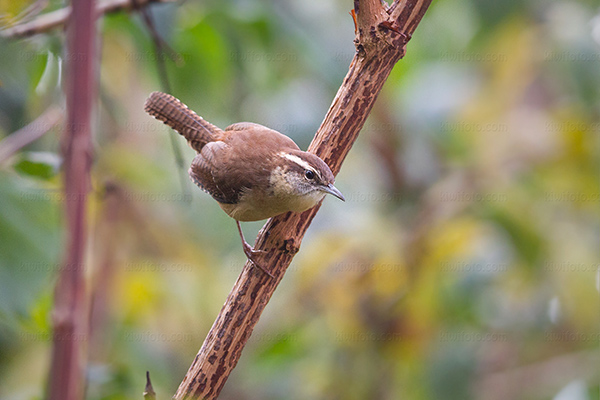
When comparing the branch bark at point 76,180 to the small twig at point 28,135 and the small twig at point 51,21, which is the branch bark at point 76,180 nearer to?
the small twig at point 28,135

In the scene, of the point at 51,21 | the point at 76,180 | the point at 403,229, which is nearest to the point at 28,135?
the point at 51,21

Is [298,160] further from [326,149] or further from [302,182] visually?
[326,149]

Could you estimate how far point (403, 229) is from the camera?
200 inches

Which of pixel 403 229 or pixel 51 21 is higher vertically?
pixel 403 229

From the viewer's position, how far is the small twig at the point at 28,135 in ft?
8.21

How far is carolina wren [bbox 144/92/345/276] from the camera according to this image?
2.77m

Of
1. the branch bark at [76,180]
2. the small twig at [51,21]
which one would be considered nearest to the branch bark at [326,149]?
the small twig at [51,21]

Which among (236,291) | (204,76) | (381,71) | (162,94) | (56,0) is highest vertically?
(56,0)

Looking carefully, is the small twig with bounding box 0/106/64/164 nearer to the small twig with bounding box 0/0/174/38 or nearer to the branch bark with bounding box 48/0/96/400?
the small twig with bounding box 0/0/174/38

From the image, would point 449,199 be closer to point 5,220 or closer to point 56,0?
point 56,0

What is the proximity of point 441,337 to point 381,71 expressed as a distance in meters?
3.09

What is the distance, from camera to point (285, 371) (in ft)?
16.3

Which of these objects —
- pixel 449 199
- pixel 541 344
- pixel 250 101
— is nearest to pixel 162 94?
pixel 250 101

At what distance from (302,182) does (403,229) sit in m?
2.49
